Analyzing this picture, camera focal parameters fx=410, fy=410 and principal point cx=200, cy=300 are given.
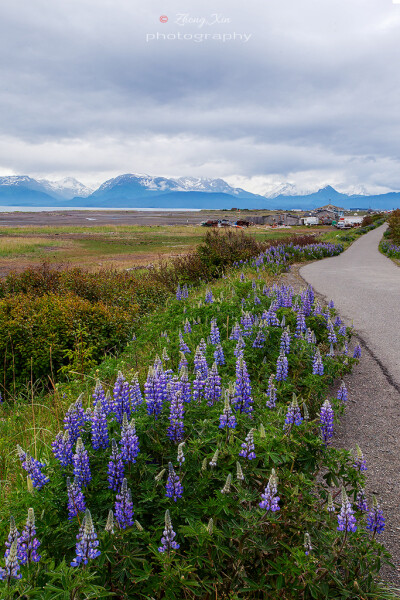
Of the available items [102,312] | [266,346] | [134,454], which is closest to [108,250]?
[102,312]

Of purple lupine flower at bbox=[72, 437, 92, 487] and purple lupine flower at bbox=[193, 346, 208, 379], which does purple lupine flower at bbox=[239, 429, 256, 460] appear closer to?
purple lupine flower at bbox=[72, 437, 92, 487]

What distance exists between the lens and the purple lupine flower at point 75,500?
213 centimetres

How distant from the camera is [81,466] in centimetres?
231

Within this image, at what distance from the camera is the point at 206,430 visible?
2754 mm

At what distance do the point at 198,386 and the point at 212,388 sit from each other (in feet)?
0.47

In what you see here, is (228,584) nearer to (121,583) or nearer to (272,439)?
(121,583)

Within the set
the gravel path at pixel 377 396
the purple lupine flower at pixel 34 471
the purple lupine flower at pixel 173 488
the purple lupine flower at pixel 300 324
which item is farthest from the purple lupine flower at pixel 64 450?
the purple lupine flower at pixel 300 324

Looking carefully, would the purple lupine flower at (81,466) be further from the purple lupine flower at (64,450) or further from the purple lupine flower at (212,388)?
the purple lupine flower at (212,388)

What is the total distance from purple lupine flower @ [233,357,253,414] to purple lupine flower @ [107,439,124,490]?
998mm

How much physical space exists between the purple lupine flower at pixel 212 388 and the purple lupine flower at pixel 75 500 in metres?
1.24

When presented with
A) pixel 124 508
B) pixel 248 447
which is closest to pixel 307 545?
pixel 248 447

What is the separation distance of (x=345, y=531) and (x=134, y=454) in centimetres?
122

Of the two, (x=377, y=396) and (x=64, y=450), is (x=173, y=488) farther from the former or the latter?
(x=377, y=396)

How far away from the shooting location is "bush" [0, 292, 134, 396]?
7.77 metres
